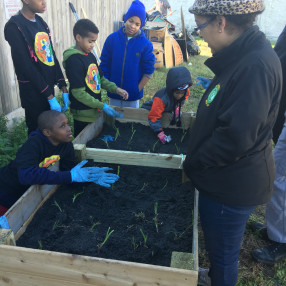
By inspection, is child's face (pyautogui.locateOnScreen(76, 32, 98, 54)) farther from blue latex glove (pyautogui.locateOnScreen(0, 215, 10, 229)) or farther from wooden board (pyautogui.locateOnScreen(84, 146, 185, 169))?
blue latex glove (pyautogui.locateOnScreen(0, 215, 10, 229))

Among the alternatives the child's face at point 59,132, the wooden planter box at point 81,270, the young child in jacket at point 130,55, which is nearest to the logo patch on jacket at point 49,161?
the child's face at point 59,132

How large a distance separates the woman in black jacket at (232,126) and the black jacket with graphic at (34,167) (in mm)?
1042

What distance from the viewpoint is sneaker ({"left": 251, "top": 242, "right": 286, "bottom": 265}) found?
268 centimetres

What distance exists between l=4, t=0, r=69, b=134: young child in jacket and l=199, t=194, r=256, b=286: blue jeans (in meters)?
2.07

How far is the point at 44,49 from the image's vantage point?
3.06 metres

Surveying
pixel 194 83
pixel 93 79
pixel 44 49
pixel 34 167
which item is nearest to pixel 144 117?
pixel 93 79

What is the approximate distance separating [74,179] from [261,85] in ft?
4.97

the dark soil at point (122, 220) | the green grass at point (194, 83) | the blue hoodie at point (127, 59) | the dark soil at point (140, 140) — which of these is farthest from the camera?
the green grass at point (194, 83)

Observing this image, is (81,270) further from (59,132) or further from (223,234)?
(59,132)

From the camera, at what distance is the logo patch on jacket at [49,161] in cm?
229

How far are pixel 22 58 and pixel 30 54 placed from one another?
100 mm

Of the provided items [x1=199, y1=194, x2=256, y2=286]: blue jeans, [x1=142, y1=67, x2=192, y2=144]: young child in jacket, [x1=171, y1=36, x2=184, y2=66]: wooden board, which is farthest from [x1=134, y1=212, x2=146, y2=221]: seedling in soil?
[x1=171, y1=36, x2=184, y2=66]: wooden board

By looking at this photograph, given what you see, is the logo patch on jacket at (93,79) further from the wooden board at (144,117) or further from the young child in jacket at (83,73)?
the wooden board at (144,117)

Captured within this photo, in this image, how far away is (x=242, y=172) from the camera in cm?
156
